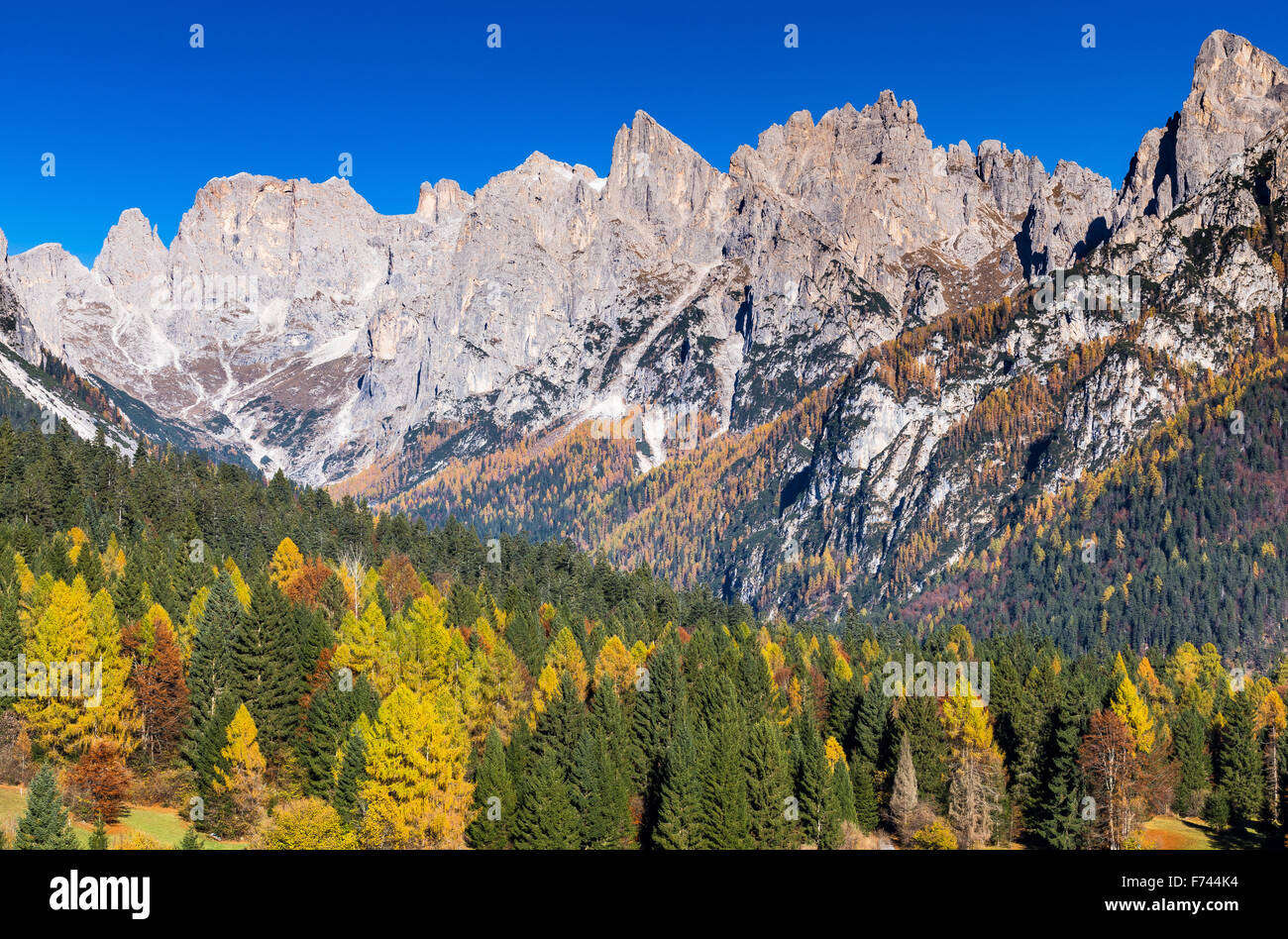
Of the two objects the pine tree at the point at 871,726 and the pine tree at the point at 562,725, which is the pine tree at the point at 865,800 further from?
the pine tree at the point at 562,725

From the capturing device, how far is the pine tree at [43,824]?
41478 millimetres

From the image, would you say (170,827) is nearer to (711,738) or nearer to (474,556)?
(711,738)

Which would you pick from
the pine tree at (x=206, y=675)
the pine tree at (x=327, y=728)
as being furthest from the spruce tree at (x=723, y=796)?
the pine tree at (x=206, y=675)

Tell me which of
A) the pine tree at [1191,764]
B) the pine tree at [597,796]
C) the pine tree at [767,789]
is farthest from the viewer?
the pine tree at [1191,764]

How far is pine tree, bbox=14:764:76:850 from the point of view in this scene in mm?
41478

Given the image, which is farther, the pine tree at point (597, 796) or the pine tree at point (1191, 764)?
the pine tree at point (1191, 764)

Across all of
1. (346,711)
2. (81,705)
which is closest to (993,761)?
(346,711)

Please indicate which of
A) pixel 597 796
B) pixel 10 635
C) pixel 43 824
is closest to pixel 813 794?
pixel 597 796

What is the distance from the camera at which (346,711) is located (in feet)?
218

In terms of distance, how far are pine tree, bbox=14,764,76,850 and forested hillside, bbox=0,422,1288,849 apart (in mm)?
115

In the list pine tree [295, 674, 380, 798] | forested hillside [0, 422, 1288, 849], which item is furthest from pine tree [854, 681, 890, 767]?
pine tree [295, 674, 380, 798]

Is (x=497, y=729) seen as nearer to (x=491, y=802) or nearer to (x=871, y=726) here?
(x=491, y=802)

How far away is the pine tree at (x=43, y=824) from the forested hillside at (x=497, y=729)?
12 centimetres

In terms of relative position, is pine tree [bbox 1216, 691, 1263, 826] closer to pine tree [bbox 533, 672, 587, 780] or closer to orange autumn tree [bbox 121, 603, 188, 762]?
pine tree [bbox 533, 672, 587, 780]
